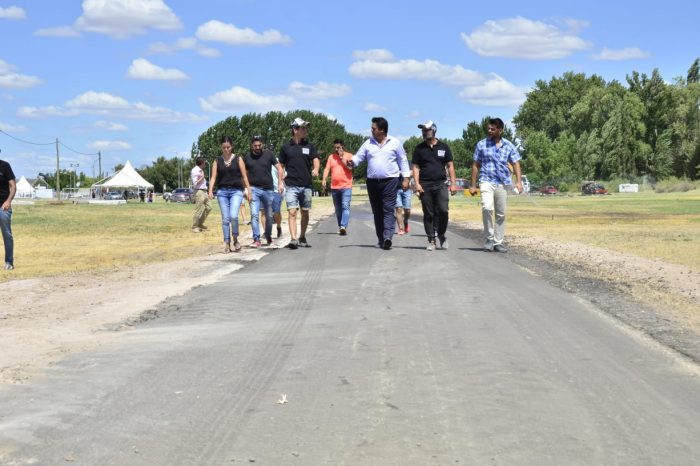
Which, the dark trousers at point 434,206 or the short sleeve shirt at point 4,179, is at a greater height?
the short sleeve shirt at point 4,179

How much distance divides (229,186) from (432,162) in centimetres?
362

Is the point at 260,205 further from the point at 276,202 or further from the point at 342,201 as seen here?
the point at 342,201

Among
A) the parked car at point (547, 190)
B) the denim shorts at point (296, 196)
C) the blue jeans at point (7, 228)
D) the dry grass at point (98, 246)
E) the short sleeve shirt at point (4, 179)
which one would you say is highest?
the short sleeve shirt at point (4, 179)

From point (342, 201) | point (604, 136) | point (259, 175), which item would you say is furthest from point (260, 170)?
point (604, 136)

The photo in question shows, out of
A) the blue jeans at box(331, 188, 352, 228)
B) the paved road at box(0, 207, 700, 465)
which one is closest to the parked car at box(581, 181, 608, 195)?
the blue jeans at box(331, 188, 352, 228)

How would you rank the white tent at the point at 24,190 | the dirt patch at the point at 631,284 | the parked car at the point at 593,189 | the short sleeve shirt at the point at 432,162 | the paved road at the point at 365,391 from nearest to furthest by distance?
the paved road at the point at 365,391 < the dirt patch at the point at 631,284 < the short sleeve shirt at the point at 432,162 < the parked car at the point at 593,189 < the white tent at the point at 24,190

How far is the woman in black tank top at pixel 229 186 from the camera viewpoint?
15523 mm

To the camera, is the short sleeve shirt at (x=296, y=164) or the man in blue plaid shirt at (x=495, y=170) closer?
the man in blue plaid shirt at (x=495, y=170)

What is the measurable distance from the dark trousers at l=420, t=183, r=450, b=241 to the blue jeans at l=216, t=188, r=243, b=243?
326 cm

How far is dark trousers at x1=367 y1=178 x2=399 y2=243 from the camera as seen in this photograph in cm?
1459

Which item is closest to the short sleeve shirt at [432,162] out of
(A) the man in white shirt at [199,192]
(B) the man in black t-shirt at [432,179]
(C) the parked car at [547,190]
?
(B) the man in black t-shirt at [432,179]

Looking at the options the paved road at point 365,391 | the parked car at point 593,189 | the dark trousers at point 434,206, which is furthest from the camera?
the parked car at point 593,189

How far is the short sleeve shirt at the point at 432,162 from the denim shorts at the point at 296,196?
2068mm

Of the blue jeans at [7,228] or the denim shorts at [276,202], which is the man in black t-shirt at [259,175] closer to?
the denim shorts at [276,202]
